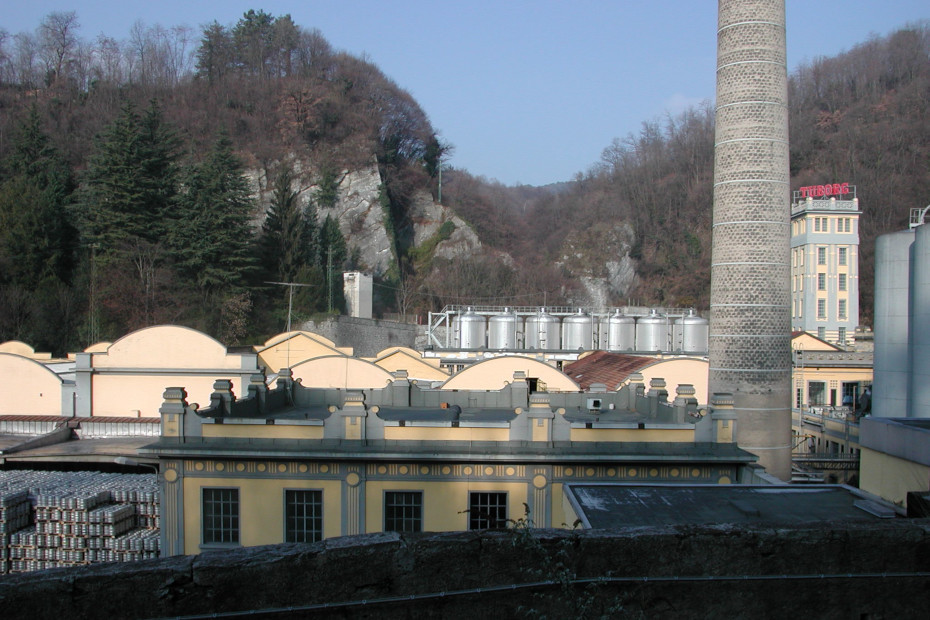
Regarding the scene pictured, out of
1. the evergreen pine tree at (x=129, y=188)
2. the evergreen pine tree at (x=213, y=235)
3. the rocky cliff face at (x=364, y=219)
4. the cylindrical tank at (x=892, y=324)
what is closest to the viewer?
the cylindrical tank at (x=892, y=324)

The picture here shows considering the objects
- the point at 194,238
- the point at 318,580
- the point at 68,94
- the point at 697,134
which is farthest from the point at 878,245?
the point at 68,94

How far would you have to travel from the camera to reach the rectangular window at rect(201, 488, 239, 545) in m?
13.5

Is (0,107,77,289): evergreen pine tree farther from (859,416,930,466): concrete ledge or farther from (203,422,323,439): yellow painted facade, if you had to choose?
(859,416,930,466): concrete ledge

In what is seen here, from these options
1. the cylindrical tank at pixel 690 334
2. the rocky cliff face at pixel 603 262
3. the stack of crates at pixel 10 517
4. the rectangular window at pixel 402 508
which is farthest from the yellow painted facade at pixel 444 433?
the rocky cliff face at pixel 603 262

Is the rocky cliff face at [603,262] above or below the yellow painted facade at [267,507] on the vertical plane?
above

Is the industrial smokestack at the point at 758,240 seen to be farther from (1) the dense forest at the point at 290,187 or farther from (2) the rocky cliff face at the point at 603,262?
(2) the rocky cliff face at the point at 603,262

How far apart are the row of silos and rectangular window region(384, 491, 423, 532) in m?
32.3

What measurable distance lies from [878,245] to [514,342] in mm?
24231

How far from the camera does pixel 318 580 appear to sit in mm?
4461

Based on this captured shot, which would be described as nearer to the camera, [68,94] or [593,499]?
[593,499]

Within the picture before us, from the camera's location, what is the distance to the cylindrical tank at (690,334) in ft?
146

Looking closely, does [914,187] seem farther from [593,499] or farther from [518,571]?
[518,571]

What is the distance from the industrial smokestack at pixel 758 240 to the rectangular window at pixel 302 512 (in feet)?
45.7

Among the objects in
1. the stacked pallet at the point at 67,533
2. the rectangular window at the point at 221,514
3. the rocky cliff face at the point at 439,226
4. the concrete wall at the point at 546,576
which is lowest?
the stacked pallet at the point at 67,533
